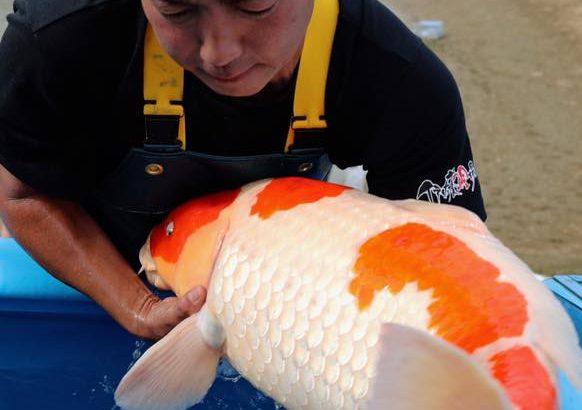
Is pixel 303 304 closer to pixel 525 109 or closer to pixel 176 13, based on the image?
pixel 176 13

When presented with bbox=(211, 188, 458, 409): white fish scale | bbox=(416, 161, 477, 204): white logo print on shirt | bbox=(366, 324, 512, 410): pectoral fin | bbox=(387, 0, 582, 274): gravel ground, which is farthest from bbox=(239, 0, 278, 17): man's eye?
bbox=(387, 0, 582, 274): gravel ground

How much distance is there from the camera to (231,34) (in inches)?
41.7

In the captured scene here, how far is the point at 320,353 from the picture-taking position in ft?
3.59

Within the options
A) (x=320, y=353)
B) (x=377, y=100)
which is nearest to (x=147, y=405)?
(x=320, y=353)

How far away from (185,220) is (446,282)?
523mm

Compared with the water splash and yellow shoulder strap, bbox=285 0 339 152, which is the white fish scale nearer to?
yellow shoulder strap, bbox=285 0 339 152

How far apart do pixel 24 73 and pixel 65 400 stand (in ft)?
2.27

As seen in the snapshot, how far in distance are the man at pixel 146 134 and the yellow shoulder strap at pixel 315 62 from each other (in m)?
0.02

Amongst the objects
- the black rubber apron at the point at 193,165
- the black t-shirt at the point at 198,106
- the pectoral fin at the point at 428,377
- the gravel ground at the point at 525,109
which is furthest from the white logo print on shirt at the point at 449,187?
the gravel ground at the point at 525,109

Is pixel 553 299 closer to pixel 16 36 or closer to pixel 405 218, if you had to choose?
pixel 405 218

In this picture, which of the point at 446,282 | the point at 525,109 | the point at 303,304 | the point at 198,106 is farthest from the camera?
the point at 525,109

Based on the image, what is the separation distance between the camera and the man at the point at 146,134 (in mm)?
1323

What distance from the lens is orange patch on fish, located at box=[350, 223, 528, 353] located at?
3.17 ft

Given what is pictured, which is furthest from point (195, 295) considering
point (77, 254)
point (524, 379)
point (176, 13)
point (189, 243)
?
point (524, 379)
